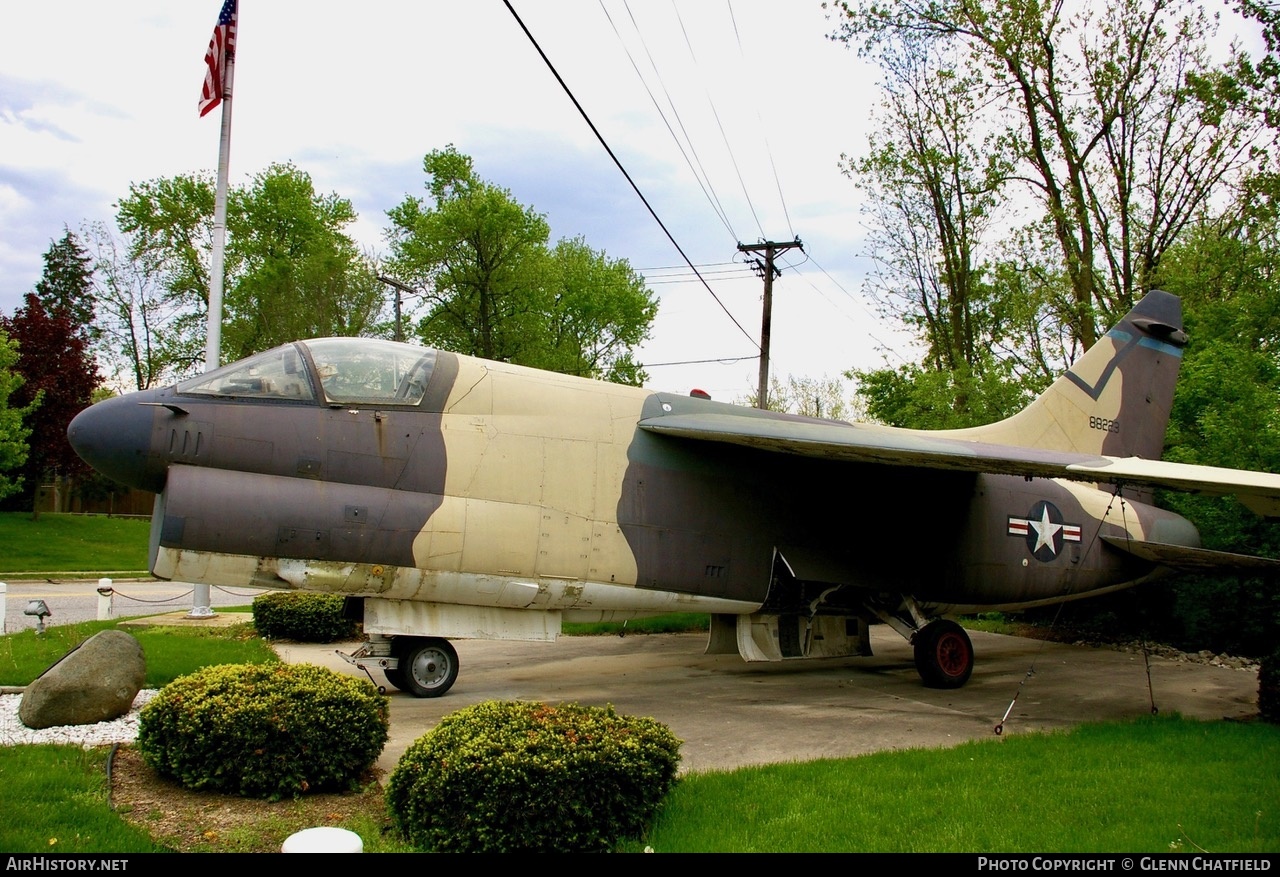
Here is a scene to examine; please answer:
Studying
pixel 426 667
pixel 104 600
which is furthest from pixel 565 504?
pixel 104 600

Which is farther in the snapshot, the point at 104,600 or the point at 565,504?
the point at 104,600

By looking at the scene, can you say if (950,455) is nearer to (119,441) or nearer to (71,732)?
(119,441)

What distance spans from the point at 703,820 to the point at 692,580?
4.55 meters

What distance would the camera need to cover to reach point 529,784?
477 centimetres

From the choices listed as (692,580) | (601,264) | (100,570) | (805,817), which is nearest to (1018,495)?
(692,580)

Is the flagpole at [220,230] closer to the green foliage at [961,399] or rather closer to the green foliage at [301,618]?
the green foliage at [301,618]

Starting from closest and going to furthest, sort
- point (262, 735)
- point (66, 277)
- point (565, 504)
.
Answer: point (262, 735)
point (565, 504)
point (66, 277)

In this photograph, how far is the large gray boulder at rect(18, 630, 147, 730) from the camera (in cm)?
710

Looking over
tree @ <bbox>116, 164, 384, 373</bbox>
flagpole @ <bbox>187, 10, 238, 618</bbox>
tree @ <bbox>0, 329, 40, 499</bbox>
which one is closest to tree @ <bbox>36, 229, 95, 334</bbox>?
tree @ <bbox>116, 164, 384, 373</bbox>

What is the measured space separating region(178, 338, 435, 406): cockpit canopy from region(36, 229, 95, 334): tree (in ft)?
183

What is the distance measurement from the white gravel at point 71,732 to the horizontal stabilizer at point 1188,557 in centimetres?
1312

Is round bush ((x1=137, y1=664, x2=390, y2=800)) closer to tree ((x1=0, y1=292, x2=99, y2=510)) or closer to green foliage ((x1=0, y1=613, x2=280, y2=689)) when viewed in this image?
green foliage ((x1=0, y1=613, x2=280, y2=689))

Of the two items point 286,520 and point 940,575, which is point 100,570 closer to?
point 286,520

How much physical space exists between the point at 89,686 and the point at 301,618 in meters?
6.73
